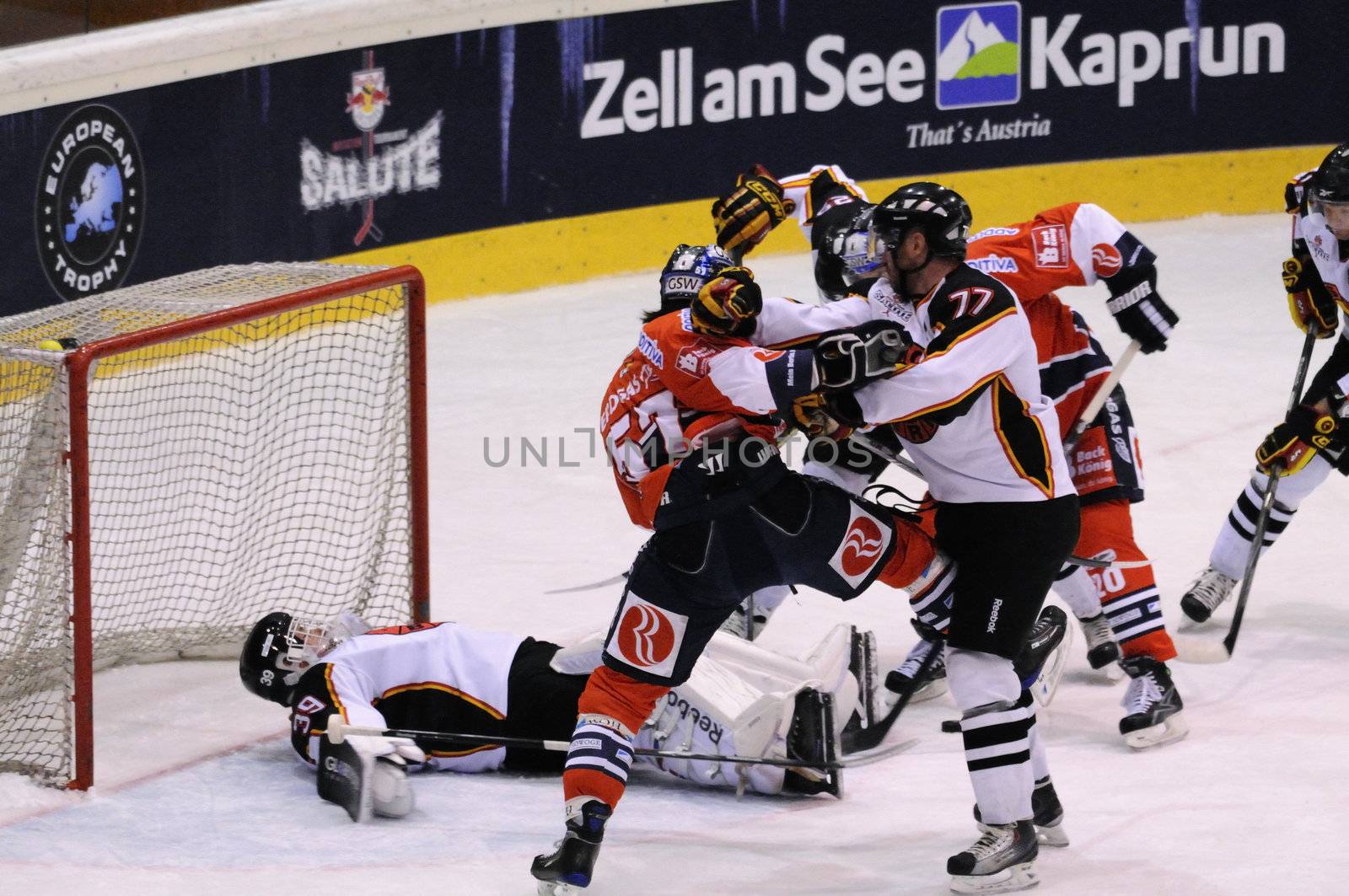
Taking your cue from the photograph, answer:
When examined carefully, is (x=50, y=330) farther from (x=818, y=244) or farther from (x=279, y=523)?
(x=818, y=244)

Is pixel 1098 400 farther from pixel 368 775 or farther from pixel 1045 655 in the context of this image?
pixel 368 775

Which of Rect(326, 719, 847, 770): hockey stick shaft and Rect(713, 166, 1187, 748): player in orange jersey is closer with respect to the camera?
Rect(326, 719, 847, 770): hockey stick shaft

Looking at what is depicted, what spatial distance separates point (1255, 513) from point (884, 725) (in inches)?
51.6

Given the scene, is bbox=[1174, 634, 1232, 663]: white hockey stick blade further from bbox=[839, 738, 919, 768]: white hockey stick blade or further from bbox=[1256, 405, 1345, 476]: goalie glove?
bbox=[839, 738, 919, 768]: white hockey stick blade

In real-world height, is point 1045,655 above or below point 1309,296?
below

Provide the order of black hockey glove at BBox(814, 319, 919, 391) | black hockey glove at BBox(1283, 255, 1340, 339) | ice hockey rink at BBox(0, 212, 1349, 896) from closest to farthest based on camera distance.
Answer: black hockey glove at BBox(814, 319, 919, 391), ice hockey rink at BBox(0, 212, 1349, 896), black hockey glove at BBox(1283, 255, 1340, 339)

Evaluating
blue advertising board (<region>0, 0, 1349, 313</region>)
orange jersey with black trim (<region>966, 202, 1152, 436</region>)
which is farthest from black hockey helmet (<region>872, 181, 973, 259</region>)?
blue advertising board (<region>0, 0, 1349, 313</region>)

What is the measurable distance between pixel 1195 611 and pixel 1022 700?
164 centimetres

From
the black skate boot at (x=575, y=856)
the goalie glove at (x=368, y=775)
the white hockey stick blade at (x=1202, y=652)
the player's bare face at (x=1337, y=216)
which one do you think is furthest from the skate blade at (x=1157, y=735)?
the goalie glove at (x=368, y=775)

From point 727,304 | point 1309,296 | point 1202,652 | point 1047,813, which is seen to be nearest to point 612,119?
point 1309,296

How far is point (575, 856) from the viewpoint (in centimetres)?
330

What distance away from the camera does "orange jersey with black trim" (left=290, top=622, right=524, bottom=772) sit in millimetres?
3898

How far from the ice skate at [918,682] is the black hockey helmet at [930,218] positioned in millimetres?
1411

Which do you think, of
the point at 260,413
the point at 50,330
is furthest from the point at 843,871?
the point at 260,413
